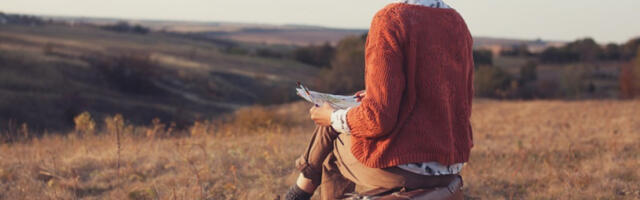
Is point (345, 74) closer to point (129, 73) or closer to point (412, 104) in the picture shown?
point (129, 73)

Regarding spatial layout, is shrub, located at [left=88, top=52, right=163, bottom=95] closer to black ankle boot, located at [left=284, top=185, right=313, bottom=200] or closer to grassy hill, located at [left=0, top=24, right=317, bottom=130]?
grassy hill, located at [left=0, top=24, right=317, bottom=130]

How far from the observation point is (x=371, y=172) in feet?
8.25

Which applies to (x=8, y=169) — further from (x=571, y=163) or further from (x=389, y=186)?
(x=571, y=163)

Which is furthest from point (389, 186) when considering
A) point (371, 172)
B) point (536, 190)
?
point (536, 190)

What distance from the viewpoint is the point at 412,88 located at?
220 cm

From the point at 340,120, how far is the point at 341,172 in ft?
1.71

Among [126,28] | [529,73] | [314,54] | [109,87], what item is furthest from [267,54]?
[109,87]

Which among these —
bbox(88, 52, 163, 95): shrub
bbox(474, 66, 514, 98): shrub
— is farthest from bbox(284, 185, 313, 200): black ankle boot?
bbox(474, 66, 514, 98): shrub

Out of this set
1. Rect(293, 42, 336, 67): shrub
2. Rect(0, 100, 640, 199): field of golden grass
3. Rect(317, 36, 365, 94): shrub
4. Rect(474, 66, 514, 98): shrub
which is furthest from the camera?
Rect(293, 42, 336, 67): shrub

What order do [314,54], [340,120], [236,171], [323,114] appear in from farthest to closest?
1. [314,54]
2. [236,171]
3. [323,114]
4. [340,120]

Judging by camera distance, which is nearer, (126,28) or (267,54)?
(267,54)

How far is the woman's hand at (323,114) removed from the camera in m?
2.46

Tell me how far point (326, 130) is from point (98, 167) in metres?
3.78

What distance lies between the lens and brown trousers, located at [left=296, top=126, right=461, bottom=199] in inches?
97.4
